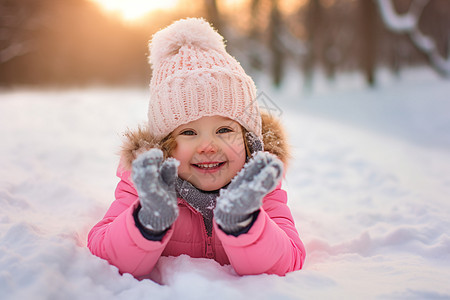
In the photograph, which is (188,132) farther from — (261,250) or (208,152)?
(261,250)

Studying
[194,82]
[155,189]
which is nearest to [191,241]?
[155,189]

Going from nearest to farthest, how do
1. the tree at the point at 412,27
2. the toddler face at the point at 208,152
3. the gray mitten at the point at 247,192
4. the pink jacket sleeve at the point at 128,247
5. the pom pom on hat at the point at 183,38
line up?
the gray mitten at the point at 247,192, the pink jacket sleeve at the point at 128,247, the toddler face at the point at 208,152, the pom pom on hat at the point at 183,38, the tree at the point at 412,27

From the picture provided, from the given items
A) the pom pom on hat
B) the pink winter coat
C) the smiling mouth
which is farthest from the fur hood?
the pom pom on hat

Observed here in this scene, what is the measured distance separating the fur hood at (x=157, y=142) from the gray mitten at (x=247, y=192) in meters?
0.51

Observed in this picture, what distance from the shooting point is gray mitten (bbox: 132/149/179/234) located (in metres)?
1.23

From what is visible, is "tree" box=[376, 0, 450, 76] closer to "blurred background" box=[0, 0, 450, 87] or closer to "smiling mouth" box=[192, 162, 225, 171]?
"blurred background" box=[0, 0, 450, 87]

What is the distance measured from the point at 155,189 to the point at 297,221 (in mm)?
1405

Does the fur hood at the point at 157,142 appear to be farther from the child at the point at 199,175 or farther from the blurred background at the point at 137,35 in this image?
the blurred background at the point at 137,35

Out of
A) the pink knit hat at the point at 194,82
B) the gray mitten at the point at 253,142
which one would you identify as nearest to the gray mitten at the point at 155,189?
the pink knit hat at the point at 194,82

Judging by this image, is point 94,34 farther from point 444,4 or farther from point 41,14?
→ point 444,4

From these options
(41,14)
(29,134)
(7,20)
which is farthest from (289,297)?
(41,14)

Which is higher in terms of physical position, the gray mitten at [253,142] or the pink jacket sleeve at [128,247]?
the gray mitten at [253,142]

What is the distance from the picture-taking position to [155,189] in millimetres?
1232

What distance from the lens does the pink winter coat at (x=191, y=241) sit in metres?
1.33
